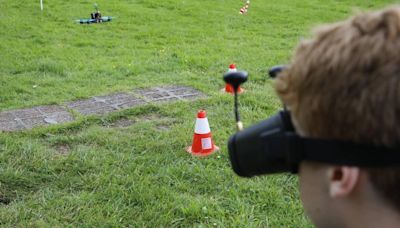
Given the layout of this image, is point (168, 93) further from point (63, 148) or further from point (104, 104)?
point (63, 148)

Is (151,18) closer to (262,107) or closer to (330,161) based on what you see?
(262,107)

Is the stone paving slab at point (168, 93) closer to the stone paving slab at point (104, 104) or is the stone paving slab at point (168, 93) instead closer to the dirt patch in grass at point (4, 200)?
the stone paving slab at point (104, 104)

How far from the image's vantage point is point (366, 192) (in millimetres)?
1207

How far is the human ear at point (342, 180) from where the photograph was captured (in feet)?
3.93

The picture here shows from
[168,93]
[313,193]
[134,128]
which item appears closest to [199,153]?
[134,128]

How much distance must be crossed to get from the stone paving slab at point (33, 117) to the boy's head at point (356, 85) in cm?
407

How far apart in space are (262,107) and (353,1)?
933 cm

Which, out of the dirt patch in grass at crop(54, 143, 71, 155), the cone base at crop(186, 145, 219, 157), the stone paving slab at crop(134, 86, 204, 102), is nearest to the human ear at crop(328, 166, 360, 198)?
the cone base at crop(186, 145, 219, 157)

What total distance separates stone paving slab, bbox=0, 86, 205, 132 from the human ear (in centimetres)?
407

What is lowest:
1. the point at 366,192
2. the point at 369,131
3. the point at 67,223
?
the point at 67,223

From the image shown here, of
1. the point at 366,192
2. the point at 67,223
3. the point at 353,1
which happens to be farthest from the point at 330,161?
the point at 353,1

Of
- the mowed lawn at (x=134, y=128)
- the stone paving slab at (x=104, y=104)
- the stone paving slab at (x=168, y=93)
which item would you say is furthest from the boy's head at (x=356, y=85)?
the stone paving slab at (x=168, y=93)

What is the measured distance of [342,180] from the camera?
1.22 m

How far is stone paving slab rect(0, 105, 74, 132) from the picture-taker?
5.01 meters
